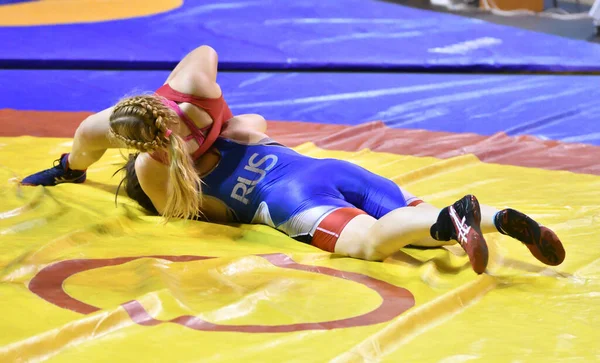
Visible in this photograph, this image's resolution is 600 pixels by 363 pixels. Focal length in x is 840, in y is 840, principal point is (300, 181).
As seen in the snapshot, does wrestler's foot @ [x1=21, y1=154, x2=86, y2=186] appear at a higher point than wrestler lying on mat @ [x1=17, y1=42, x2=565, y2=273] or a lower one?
lower

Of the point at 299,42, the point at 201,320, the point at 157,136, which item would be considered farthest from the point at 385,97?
the point at 201,320

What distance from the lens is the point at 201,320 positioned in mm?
1878

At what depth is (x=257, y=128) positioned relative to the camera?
122 inches

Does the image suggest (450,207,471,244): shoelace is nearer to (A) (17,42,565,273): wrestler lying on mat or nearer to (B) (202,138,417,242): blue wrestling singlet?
(A) (17,42,565,273): wrestler lying on mat

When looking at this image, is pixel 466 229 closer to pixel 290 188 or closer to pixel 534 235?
pixel 534 235

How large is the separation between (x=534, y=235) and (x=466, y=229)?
0.57 feet

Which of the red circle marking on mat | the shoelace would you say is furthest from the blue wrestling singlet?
the shoelace

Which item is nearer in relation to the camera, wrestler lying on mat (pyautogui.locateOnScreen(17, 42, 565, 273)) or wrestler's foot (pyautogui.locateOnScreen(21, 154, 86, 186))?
wrestler lying on mat (pyautogui.locateOnScreen(17, 42, 565, 273))

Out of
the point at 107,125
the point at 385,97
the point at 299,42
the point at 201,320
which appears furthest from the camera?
the point at 299,42

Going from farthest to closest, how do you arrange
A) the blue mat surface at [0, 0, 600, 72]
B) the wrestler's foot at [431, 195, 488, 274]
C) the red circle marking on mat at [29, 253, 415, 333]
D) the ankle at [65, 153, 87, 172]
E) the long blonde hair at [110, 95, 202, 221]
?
the blue mat surface at [0, 0, 600, 72], the ankle at [65, 153, 87, 172], the long blonde hair at [110, 95, 202, 221], the wrestler's foot at [431, 195, 488, 274], the red circle marking on mat at [29, 253, 415, 333]

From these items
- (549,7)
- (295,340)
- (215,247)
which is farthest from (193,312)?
(549,7)

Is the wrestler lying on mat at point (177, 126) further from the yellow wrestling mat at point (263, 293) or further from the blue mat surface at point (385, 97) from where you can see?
the blue mat surface at point (385, 97)

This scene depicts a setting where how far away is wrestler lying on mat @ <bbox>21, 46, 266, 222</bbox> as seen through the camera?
8.20 feet

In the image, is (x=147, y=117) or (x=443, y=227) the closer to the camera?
(x=443, y=227)
